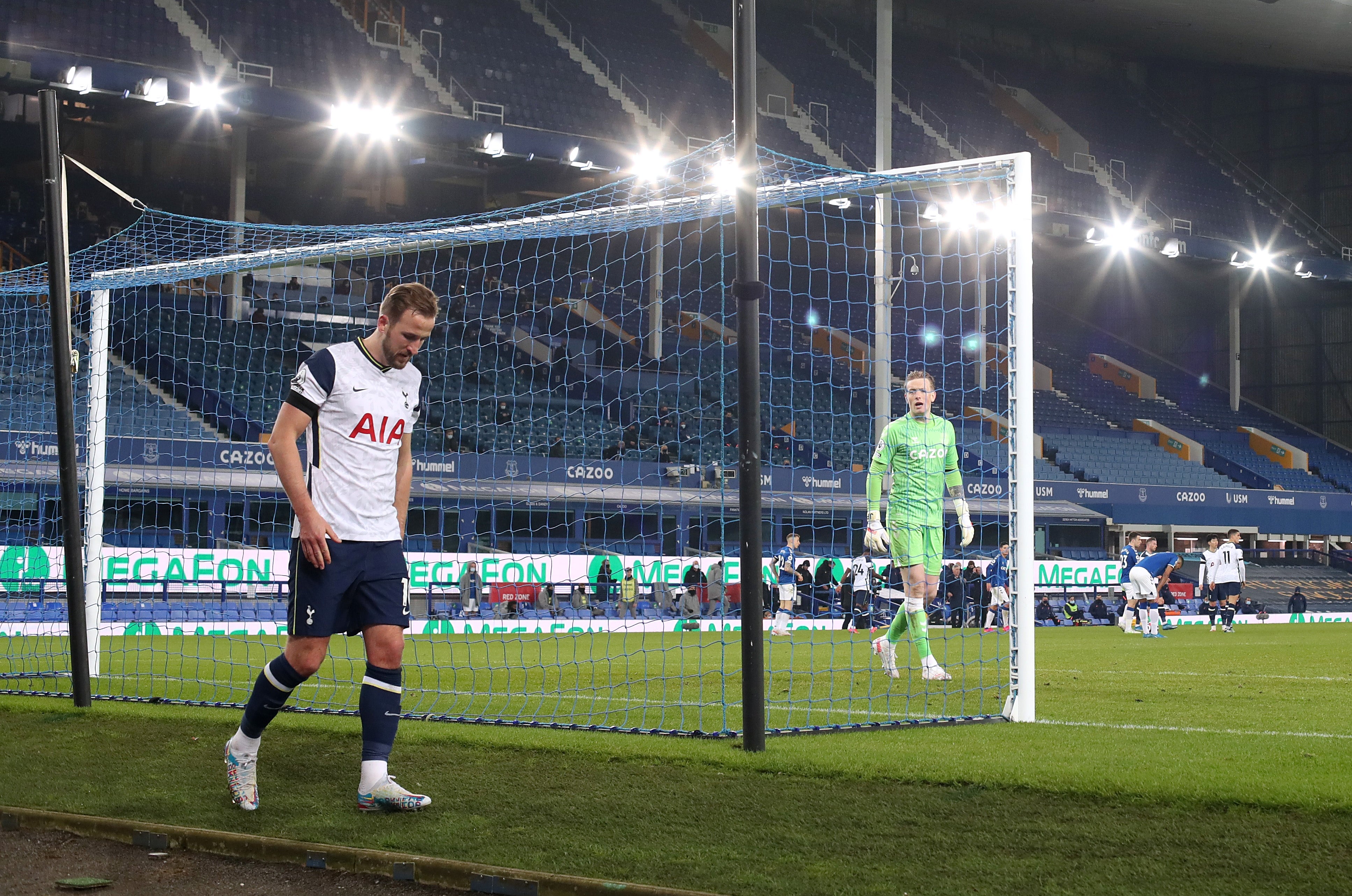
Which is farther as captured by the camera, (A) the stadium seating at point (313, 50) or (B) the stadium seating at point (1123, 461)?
(B) the stadium seating at point (1123, 461)

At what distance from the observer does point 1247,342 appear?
44906 millimetres

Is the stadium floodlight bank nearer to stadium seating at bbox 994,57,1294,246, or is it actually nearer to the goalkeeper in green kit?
the goalkeeper in green kit

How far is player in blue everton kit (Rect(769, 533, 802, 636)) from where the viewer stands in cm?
1673

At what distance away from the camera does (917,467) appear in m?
8.73

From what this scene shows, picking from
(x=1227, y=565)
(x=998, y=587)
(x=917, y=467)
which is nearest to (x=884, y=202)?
(x=1227, y=565)

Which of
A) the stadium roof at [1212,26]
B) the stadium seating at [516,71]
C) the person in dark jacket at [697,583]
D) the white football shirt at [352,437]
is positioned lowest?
the person in dark jacket at [697,583]

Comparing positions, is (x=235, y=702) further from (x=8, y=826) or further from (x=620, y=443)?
(x=620, y=443)

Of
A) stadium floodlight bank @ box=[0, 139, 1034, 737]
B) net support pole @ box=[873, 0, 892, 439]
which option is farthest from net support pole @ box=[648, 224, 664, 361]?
net support pole @ box=[873, 0, 892, 439]

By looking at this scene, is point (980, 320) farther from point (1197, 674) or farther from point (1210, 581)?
point (1210, 581)

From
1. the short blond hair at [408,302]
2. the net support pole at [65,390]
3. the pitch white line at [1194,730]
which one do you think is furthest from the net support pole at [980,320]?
the net support pole at [65,390]

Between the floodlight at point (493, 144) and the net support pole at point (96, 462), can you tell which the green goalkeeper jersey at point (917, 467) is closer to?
the net support pole at point (96, 462)

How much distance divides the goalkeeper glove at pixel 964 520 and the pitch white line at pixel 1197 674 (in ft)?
8.81

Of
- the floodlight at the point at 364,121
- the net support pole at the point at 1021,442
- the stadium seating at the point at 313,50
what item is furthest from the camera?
the stadium seating at the point at 313,50

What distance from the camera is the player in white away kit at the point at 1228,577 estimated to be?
72.0 ft
